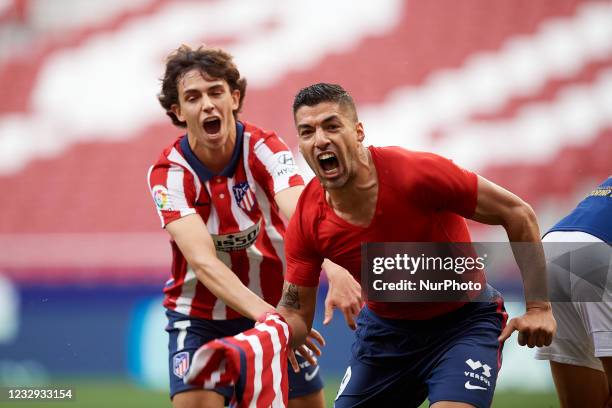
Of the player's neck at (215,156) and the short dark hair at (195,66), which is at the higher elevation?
the short dark hair at (195,66)

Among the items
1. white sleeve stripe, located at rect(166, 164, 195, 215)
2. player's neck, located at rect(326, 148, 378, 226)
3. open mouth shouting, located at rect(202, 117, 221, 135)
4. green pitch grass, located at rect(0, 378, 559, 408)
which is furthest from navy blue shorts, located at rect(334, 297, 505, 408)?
green pitch grass, located at rect(0, 378, 559, 408)

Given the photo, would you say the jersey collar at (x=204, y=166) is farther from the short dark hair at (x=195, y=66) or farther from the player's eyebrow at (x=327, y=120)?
the player's eyebrow at (x=327, y=120)

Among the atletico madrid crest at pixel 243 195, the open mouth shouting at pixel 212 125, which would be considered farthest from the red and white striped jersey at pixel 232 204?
the open mouth shouting at pixel 212 125

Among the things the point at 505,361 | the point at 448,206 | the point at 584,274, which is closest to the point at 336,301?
the point at 448,206

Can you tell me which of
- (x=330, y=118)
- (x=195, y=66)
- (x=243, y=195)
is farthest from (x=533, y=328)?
(x=195, y=66)

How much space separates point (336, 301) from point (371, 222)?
0.39 m

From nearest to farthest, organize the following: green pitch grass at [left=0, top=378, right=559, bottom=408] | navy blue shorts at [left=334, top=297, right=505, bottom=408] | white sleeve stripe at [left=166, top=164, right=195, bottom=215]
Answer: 1. navy blue shorts at [left=334, top=297, right=505, bottom=408]
2. white sleeve stripe at [left=166, top=164, right=195, bottom=215]
3. green pitch grass at [left=0, top=378, right=559, bottom=408]

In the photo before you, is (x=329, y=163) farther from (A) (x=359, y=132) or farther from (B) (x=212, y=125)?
(B) (x=212, y=125)

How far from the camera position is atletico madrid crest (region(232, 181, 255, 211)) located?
15.8 feet

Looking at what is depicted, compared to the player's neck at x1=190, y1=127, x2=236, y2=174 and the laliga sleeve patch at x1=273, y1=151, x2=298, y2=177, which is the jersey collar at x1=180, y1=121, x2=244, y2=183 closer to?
the player's neck at x1=190, y1=127, x2=236, y2=174

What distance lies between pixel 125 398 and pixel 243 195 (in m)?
3.42

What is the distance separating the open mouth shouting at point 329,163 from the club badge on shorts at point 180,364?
1.45 metres

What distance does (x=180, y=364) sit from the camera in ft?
15.5

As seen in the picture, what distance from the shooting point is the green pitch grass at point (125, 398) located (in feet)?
22.8
